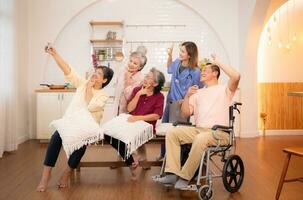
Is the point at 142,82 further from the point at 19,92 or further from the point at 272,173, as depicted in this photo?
the point at 19,92

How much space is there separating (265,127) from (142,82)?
374cm

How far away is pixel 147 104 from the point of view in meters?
3.71

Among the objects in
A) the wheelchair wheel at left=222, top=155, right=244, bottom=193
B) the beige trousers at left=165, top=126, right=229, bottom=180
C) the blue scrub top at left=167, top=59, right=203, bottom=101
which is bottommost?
the wheelchair wheel at left=222, top=155, right=244, bottom=193

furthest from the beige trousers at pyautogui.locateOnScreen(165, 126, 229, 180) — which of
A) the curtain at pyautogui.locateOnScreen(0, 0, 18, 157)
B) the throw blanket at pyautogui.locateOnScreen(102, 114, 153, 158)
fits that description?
the curtain at pyautogui.locateOnScreen(0, 0, 18, 157)

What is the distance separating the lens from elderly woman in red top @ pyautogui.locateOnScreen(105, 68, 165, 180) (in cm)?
362

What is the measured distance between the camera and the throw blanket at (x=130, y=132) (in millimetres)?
3393

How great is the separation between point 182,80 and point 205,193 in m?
1.18

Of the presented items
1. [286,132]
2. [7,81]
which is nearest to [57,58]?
[7,81]

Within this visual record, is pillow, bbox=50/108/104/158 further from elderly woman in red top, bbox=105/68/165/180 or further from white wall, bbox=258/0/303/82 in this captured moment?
Result: white wall, bbox=258/0/303/82

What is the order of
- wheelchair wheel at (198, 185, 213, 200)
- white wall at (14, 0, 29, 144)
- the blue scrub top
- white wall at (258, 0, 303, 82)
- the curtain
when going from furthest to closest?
white wall at (258, 0, 303, 82) < white wall at (14, 0, 29, 144) < the curtain < the blue scrub top < wheelchair wheel at (198, 185, 213, 200)

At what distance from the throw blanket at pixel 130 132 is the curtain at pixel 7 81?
1983 mm

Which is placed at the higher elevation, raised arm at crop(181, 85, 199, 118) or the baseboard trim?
raised arm at crop(181, 85, 199, 118)

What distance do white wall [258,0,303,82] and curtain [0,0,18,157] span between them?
4.03m

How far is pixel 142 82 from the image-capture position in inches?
151
